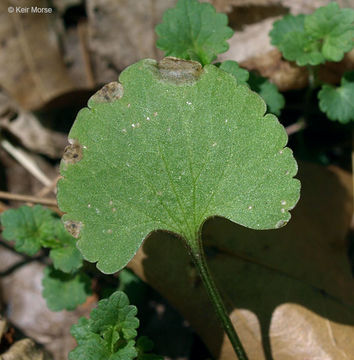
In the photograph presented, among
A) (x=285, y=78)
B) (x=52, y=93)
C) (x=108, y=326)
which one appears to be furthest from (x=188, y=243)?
(x=52, y=93)

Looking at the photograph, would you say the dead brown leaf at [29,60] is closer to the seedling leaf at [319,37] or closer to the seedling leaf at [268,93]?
the seedling leaf at [268,93]

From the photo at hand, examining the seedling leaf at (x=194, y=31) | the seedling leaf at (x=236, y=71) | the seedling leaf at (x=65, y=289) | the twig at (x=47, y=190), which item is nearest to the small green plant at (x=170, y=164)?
the seedling leaf at (x=236, y=71)

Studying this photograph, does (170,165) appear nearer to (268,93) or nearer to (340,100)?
(268,93)

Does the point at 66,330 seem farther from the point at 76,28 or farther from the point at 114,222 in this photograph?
the point at 76,28

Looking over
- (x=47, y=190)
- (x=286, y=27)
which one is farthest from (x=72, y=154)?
(x=286, y=27)

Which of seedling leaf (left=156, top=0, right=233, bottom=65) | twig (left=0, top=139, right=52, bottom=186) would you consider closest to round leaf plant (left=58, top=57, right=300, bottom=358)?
seedling leaf (left=156, top=0, right=233, bottom=65)

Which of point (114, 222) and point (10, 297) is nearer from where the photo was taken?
point (114, 222)

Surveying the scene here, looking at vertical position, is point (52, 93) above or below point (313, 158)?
above
